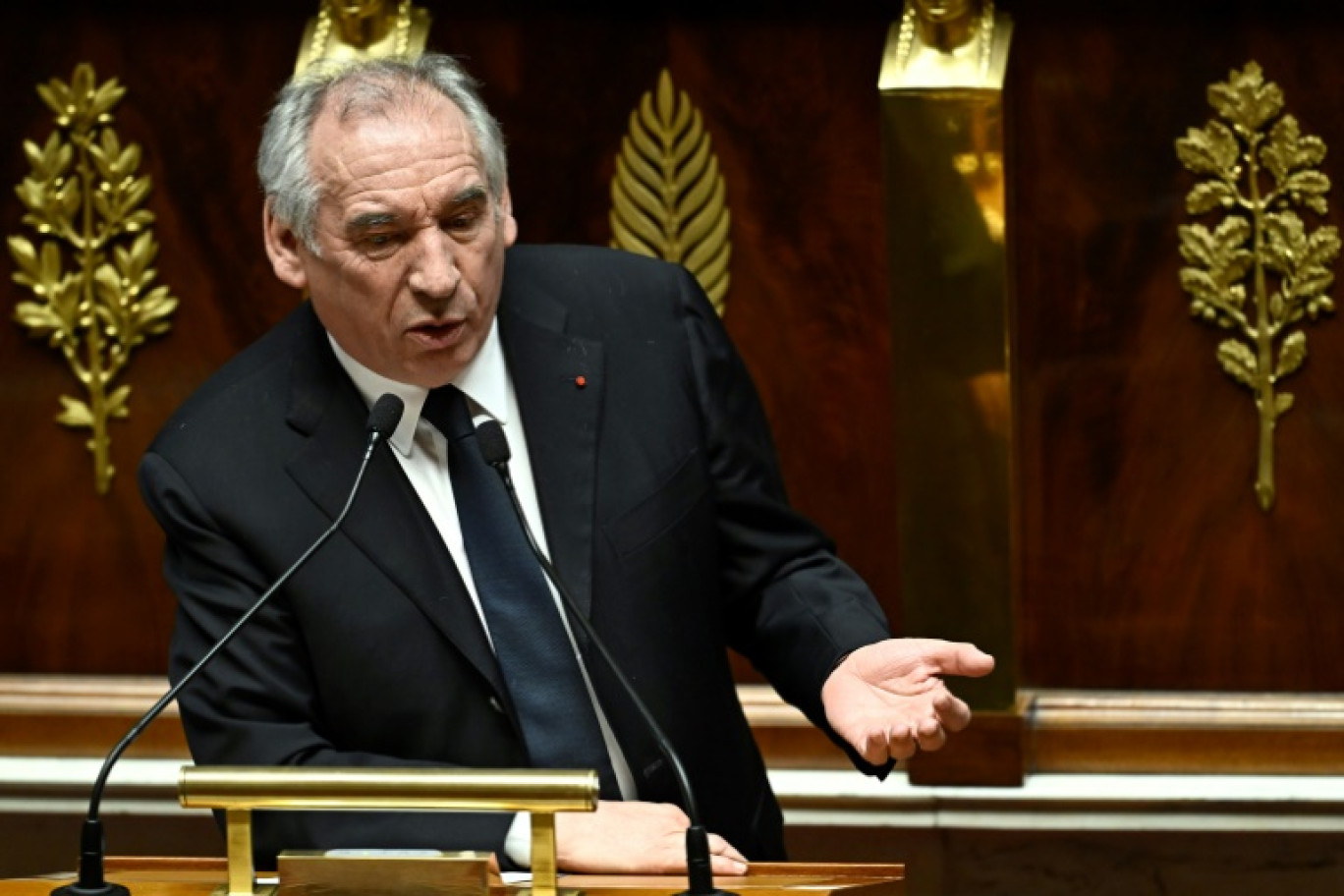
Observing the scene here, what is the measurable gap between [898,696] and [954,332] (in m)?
0.91

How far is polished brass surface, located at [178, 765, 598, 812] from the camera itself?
185cm

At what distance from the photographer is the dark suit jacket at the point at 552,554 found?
2395 mm

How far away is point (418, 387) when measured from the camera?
8.02ft

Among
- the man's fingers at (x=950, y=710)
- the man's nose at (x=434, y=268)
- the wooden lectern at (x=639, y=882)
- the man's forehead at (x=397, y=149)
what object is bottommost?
the wooden lectern at (x=639, y=882)

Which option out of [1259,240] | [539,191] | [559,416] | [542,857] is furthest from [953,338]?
[542,857]

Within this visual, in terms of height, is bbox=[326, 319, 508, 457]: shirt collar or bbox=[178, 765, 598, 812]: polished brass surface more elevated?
bbox=[326, 319, 508, 457]: shirt collar

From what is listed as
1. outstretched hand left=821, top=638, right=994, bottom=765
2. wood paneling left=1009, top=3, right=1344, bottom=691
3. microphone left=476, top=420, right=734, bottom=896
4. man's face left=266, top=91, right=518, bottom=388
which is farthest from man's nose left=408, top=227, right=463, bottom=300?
wood paneling left=1009, top=3, right=1344, bottom=691

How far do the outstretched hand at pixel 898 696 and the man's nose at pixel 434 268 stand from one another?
53cm

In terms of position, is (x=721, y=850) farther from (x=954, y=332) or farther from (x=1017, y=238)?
(x=1017, y=238)

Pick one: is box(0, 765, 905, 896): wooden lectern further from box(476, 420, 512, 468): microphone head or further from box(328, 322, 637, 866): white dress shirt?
box(328, 322, 637, 866): white dress shirt

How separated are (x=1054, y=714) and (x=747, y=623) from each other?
0.83 metres

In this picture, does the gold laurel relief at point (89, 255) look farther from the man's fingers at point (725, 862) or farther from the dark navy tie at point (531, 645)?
the man's fingers at point (725, 862)

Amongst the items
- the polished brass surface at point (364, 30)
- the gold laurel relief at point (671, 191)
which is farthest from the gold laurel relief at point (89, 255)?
the gold laurel relief at point (671, 191)

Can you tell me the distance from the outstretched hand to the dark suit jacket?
0.07 metres
